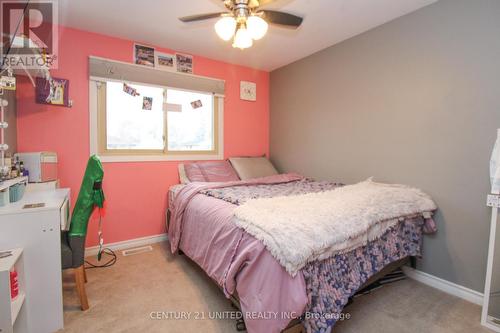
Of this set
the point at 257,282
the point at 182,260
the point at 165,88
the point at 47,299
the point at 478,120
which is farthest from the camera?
the point at 165,88

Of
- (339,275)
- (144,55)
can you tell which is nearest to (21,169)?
(144,55)

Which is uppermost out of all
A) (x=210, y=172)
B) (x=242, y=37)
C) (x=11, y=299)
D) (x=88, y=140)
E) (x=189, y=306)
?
(x=242, y=37)

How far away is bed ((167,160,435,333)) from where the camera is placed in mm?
1207

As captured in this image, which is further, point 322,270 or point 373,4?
point 373,4

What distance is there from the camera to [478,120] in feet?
5.95

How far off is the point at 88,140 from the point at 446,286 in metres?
3.52

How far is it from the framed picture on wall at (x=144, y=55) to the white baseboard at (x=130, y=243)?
1.99 m

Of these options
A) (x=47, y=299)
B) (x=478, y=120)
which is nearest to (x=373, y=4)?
(x=478, y=120)

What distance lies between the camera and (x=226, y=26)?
1.63m

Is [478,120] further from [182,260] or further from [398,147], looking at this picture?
[182,260]

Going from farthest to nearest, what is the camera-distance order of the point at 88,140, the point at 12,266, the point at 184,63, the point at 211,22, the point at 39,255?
the point at 184,63 → the point at 88,140 → the point at 211,22 → the point at 39,255 → the point at 12,266

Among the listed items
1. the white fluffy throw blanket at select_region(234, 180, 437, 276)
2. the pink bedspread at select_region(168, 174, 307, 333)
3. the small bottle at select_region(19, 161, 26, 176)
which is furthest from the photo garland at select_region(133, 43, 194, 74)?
the white fluffy throw blanket at select_region(234, 180, 437, 276)

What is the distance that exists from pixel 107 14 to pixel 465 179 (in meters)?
3.27

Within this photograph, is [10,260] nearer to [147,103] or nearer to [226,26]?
[226,26]
